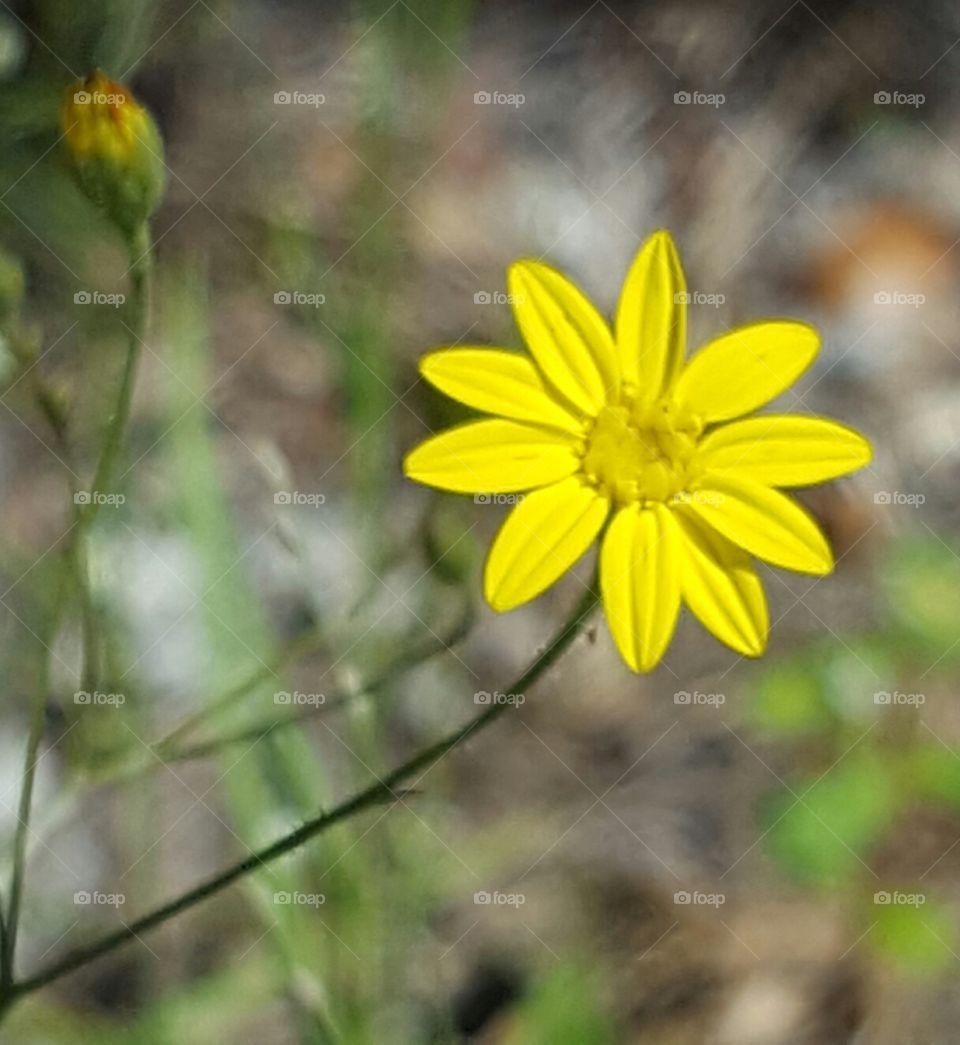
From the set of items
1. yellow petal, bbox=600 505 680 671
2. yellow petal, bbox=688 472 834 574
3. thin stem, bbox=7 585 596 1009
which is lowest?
thin stem, bbox=7 585 596 1009

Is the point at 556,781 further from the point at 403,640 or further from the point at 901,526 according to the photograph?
the point at 901,526

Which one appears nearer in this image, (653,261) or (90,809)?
(653,261)

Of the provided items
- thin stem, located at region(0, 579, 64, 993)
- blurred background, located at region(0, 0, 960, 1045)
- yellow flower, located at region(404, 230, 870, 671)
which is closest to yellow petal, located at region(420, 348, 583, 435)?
yellow flower, located at region(404, 230, 870, 671)

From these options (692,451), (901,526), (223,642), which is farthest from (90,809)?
(901,526)

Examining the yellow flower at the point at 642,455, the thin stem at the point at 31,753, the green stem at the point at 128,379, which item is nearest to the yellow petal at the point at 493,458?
the yellow flower at the point at 642,455

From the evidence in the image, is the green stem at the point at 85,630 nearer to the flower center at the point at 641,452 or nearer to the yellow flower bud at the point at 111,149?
the yellow flower bud at the point at 111,149

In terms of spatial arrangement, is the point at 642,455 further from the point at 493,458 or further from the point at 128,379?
the point at 128,379

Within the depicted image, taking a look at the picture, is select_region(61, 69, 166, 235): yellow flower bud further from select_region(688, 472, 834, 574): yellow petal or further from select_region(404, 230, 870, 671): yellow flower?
select_region(688, 472, 834, 574): yellow petal
